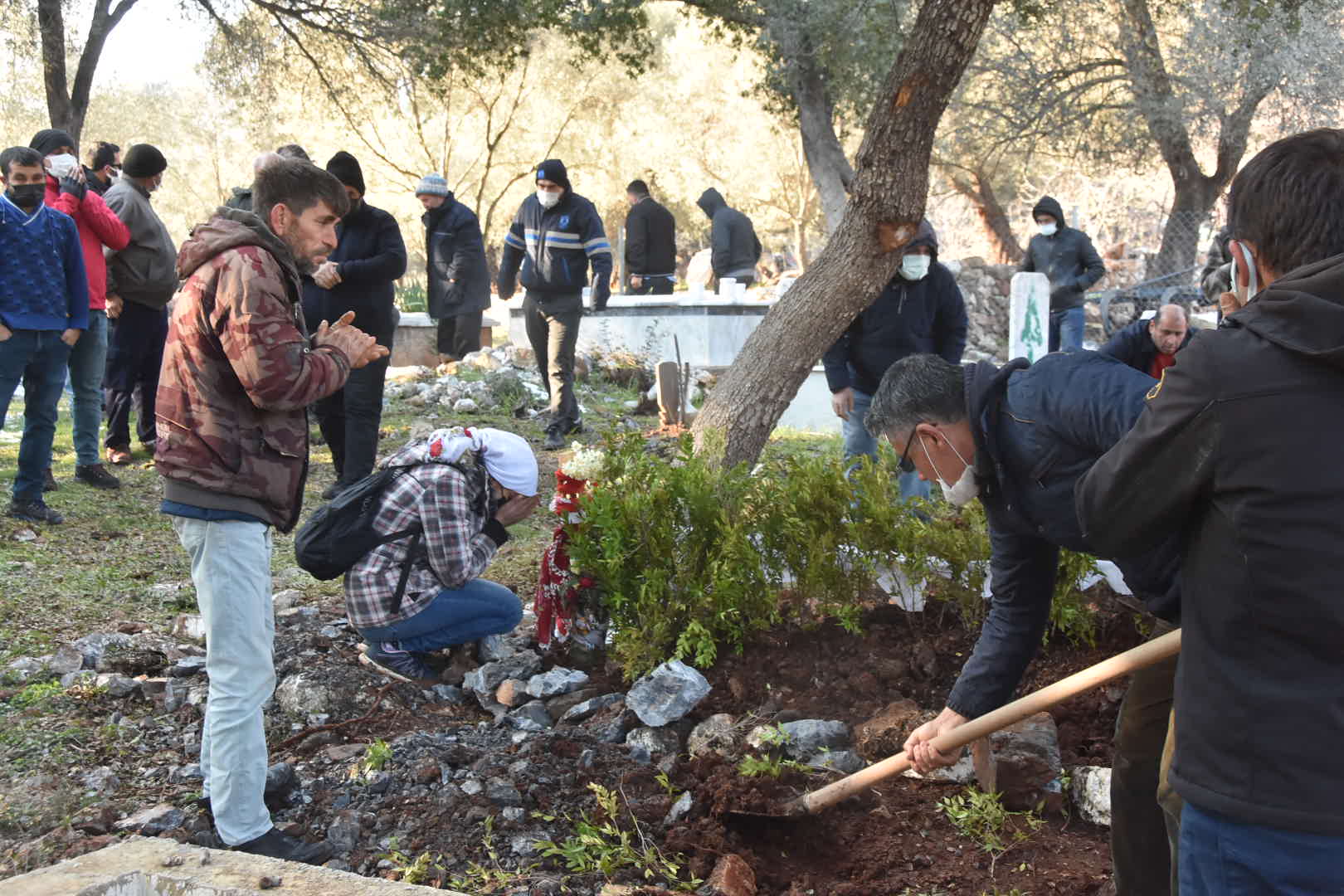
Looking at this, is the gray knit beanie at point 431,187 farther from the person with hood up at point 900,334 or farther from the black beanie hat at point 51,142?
the person with hood up at point 900,334

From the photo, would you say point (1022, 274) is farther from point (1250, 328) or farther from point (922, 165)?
point (1250, 328)

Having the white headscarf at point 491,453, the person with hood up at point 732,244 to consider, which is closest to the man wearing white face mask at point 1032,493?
the white headscarf at point 491,453

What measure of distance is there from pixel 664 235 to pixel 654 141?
16.1 meters

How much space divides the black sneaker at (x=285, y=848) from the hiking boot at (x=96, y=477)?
184 inches

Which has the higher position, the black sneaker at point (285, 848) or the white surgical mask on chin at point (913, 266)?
the white surgical mask on chin at point (913, 266)

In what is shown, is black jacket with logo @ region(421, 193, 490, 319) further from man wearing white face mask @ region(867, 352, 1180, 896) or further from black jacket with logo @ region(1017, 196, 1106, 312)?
man wearing white face mask @ region(867, 352, 1180, 896)

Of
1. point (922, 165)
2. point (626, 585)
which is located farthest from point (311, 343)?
point (922, 165)

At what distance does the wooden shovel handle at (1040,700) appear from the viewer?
238 centimetres

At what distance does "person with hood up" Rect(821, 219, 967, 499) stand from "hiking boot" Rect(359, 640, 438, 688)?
102 inches

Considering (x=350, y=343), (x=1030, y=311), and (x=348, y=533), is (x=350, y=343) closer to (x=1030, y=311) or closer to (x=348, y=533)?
(x=348, y=533)

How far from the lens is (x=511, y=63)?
10.8 m

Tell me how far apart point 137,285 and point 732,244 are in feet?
27.0

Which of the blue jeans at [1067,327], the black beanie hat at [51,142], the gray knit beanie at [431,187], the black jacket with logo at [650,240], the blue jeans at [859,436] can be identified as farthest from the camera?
the black jacket with logo at [650,240]

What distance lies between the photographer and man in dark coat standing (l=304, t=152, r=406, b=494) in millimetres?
6309
